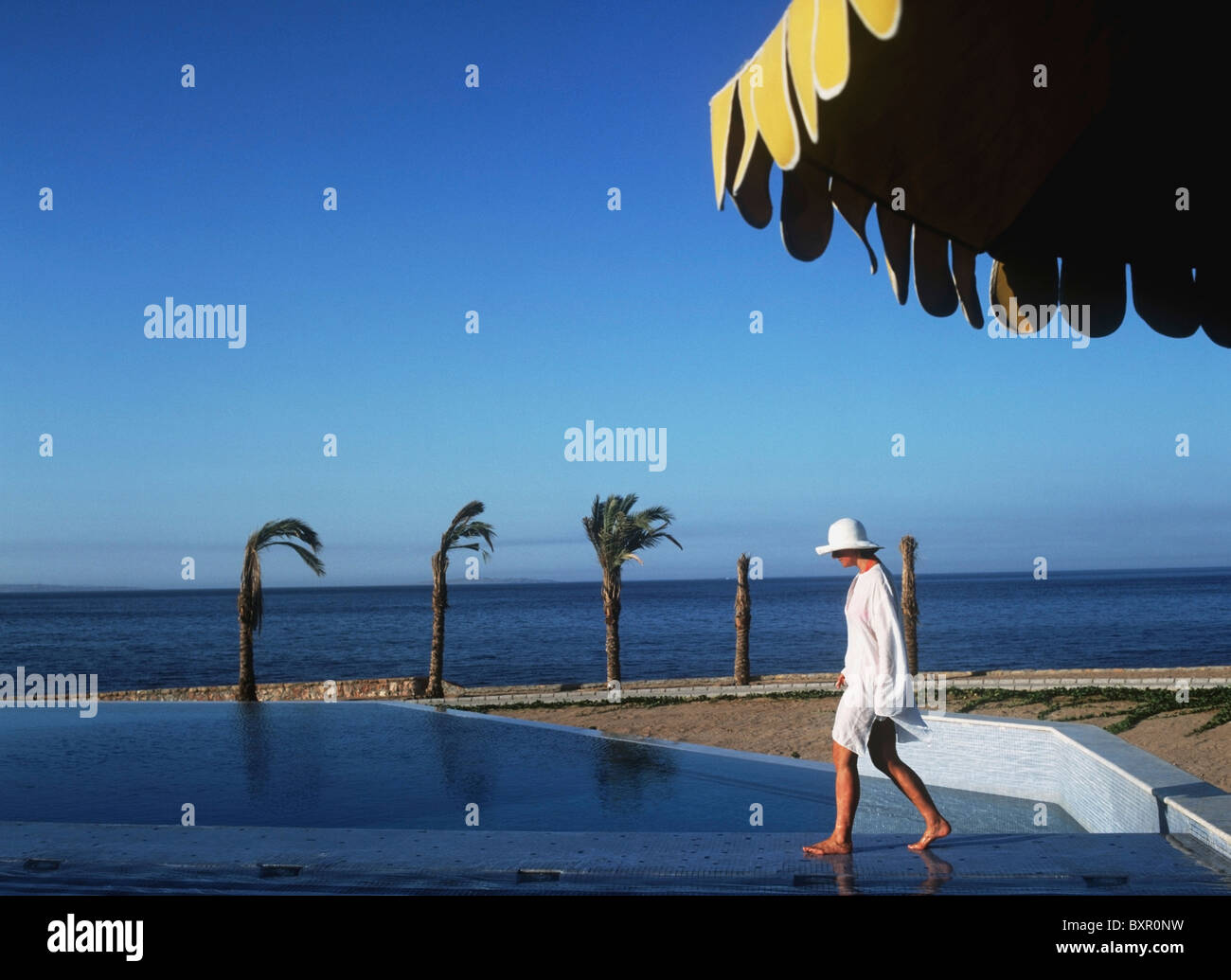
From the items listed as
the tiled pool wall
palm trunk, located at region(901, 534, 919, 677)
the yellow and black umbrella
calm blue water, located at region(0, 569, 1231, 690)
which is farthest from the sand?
calm blue water, located at region(0, 569, 1231, 690)

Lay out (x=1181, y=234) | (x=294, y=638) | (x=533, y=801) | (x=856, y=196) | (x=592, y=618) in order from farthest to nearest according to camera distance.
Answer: (x=592, y=618) → (x=294, y=638) → (x=533, y=801) → (x=1181, y=234) → (x=856, y=196)

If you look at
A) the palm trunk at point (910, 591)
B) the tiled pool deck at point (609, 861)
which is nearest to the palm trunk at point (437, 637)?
the palm trunk at point (910, 591)

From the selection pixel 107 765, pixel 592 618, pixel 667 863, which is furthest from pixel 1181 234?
pixel 592 618

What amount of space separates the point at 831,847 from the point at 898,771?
51 centimetres

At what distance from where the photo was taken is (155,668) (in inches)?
2443

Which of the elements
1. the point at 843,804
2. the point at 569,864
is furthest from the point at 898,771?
the point at 569,864

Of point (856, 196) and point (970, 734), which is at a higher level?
point (856, 196)

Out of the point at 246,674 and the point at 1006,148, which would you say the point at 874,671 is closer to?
the point at 1006,148

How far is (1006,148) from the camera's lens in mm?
3246

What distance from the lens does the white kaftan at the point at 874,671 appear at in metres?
4.97

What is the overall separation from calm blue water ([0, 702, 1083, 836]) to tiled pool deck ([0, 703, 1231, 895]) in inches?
55.8

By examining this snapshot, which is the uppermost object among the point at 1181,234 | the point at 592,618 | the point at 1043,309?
the point at 1181,234

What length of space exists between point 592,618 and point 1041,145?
114187mm
